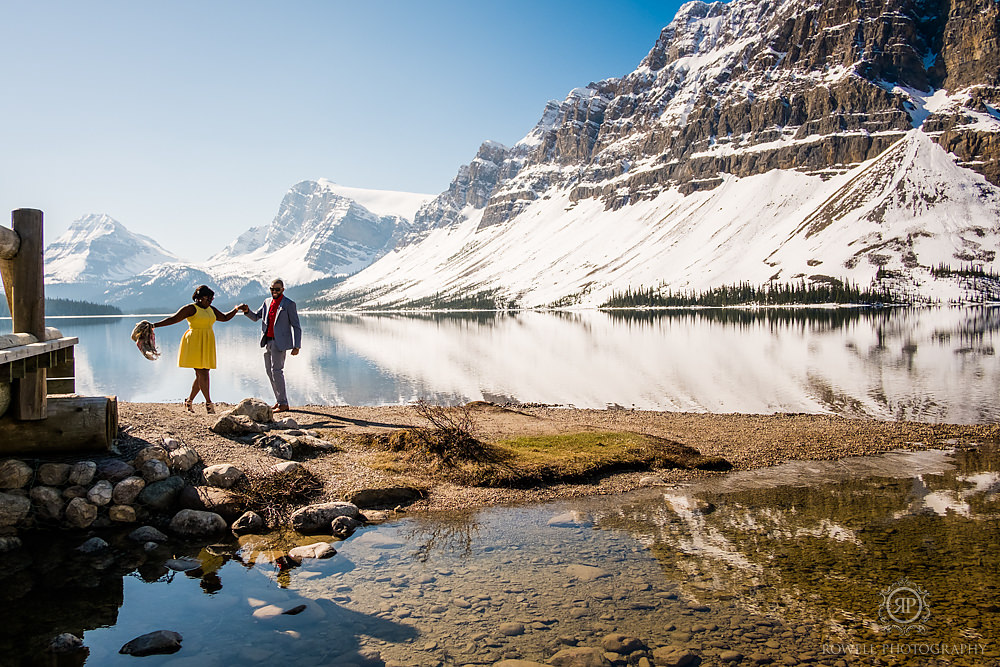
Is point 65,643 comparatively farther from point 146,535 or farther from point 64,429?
point 64,429

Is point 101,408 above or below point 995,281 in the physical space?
below

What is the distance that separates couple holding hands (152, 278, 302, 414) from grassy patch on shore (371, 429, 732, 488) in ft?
14.5

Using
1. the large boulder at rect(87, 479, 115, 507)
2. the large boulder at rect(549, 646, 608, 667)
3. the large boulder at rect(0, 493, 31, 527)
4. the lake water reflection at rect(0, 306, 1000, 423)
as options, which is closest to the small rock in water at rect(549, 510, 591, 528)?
the large boulder at rect(549, 646, 608, 667)

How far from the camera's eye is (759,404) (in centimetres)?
2767

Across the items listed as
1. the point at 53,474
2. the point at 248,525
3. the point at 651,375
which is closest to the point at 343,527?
the point at 248,525

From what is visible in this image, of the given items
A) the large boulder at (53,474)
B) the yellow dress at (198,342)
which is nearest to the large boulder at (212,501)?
the large boulder at (53,474)

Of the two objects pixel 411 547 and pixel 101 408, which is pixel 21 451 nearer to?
pixel 101 408

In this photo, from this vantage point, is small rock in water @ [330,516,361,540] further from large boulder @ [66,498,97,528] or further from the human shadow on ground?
the human shadow on ground

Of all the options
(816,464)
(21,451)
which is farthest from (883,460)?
(21,451)

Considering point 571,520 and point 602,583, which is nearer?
point 602,583

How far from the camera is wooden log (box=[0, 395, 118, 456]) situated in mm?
9969

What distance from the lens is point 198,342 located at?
1586cm

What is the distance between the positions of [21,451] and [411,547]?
6.62 meters

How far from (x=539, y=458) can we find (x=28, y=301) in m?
9.63
